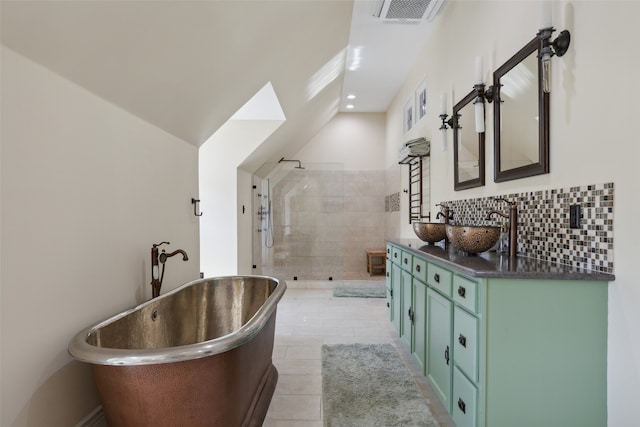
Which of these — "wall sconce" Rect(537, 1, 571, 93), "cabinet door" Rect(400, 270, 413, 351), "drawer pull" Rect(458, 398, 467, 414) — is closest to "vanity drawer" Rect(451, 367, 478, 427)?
"drawer pull" Rect(458, 398, 467, 414)

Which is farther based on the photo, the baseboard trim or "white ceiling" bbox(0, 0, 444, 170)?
the baseboard trim

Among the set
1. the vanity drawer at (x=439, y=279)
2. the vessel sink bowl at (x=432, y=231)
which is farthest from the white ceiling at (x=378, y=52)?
the vanity drawer at (x=439, y=279)

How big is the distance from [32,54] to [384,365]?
2700 millimetres

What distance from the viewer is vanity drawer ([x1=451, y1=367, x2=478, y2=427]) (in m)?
1.47

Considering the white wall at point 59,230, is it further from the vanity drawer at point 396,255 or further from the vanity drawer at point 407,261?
the vanity drawer at point 396,255

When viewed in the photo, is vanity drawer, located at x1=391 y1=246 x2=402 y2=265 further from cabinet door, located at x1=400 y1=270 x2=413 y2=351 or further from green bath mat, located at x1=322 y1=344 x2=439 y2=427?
green bath mat, located at x1=322 y1=344 x2=439 y2=427

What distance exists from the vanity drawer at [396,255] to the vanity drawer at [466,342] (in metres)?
1.21

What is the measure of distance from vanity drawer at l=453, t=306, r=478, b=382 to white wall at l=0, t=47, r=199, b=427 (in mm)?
1784

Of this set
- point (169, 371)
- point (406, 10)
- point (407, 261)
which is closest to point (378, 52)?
point (406, 10)

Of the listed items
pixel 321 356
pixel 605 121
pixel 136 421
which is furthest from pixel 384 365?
pixel 605 121

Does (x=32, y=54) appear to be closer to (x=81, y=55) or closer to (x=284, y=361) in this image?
(x=81, y=55)

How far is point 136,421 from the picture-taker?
1.34 meters

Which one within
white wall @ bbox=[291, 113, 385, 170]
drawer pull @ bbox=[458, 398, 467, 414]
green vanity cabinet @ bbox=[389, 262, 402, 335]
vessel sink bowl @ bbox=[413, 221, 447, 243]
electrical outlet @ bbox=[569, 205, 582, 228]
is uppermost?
white wall @ bbox=[291, 113, 385, 170]

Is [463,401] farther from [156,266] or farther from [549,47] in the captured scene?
[156,266]
